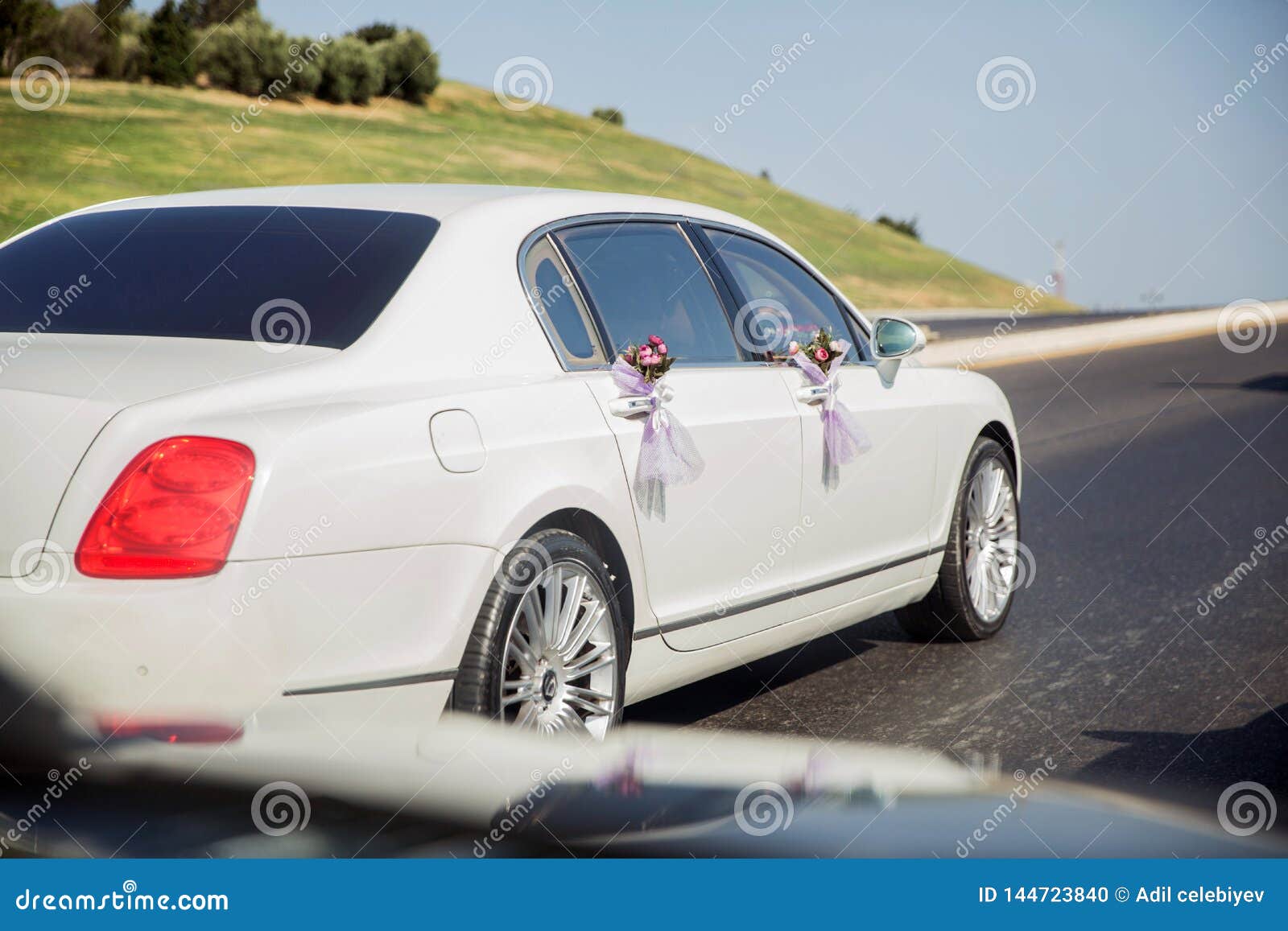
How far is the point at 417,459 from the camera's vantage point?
355cm

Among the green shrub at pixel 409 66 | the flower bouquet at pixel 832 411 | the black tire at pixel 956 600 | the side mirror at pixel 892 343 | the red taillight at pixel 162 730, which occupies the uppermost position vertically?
the green shrub at pixel 409 66

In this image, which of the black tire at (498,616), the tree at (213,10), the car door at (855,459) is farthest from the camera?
the tree at (213,10)

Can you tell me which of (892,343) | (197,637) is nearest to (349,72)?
(892,343)

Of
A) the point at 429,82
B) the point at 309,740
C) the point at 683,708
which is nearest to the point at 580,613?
the point at 309,740

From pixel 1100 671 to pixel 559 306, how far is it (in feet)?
9.40

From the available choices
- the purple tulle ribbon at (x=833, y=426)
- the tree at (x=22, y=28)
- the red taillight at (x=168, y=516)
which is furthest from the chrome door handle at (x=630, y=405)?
the tree at (x=22, y=28)

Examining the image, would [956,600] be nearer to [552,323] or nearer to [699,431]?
[699,431]

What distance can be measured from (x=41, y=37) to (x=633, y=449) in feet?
203

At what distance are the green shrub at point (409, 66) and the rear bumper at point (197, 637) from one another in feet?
273

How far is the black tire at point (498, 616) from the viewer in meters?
3.71

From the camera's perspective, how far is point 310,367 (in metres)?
3.56

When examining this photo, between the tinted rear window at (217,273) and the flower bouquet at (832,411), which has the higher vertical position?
the flower bouquet at (832,411)

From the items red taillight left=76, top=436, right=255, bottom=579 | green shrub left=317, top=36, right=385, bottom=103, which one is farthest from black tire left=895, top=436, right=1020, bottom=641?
green shrub left=317, top=36, right=385, bottom=103

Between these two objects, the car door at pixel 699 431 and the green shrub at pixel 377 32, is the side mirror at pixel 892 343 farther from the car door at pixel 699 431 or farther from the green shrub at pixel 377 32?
the green shrub at pixel 377 32
